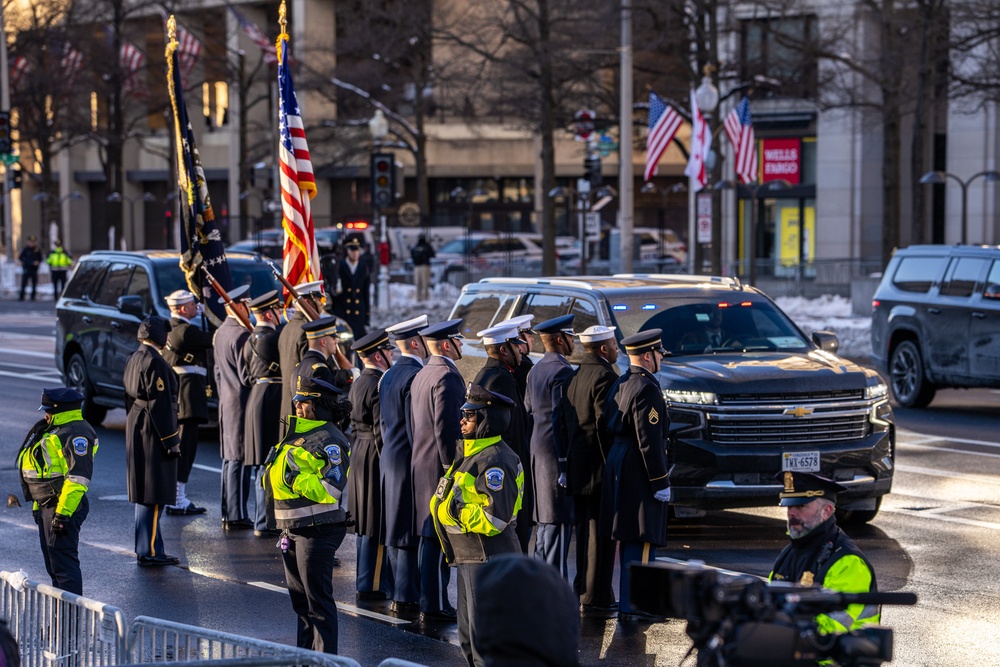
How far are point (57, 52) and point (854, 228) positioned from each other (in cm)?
3158

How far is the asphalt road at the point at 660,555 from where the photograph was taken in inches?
346

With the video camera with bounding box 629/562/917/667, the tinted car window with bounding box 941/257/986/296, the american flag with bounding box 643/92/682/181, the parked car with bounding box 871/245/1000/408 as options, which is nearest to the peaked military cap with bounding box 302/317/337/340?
the video camera with bounding box 629/562/917/667

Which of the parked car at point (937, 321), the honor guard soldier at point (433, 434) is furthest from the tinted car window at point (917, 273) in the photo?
the honor guard soldier at point (433, 434)

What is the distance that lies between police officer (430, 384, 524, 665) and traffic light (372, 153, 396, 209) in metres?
19.1

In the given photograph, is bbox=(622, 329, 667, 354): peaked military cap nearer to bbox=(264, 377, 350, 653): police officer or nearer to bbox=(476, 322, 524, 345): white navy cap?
bbox=(476, 322, 524, 345): white navy cap

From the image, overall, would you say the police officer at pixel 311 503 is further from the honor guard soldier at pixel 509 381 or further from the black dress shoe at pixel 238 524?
the black dress shoe at pixel 238 524

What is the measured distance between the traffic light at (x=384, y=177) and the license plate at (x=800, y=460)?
16173 mm

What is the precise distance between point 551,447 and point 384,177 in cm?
1758

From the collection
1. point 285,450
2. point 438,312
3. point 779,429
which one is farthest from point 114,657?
point 438,312

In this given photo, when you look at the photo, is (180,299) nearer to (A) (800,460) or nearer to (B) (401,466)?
(B) (401,466)

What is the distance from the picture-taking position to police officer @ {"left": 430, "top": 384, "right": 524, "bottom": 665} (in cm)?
771

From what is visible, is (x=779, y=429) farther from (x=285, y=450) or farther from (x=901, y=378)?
(x=901, y=378)

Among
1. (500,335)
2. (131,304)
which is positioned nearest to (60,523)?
(500,335)

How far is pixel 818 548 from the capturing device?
5.57m
